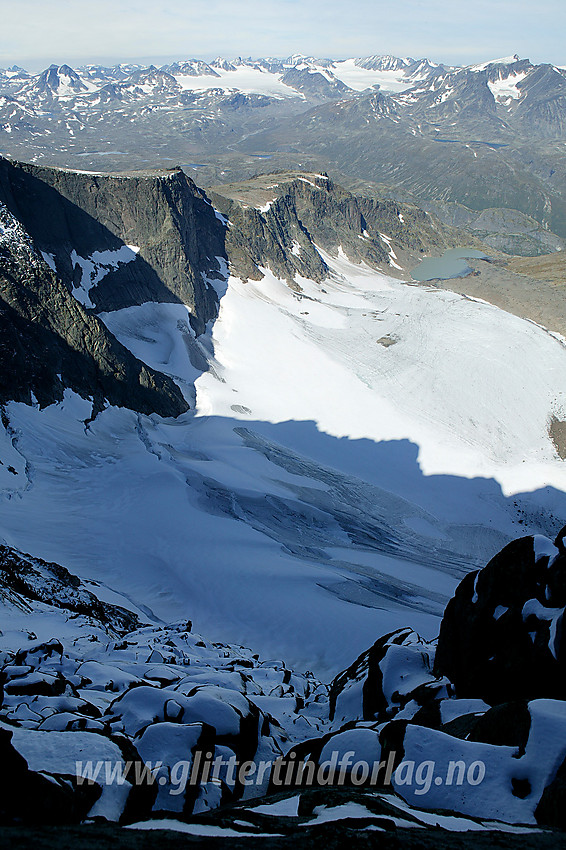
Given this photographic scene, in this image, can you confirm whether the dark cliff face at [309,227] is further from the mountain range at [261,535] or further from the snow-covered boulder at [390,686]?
the snow-covered boulder at [390,686]

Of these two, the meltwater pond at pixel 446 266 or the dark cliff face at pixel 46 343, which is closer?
the dark cliff face at pixel 46 343

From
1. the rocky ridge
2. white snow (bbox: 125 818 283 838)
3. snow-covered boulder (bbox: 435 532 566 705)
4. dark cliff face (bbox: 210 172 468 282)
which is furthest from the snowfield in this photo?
white snow (bbox: 125 818 283 838)

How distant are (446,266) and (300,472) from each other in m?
89.7

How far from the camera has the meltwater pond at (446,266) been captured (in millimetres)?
108006

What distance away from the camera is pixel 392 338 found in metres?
69.5

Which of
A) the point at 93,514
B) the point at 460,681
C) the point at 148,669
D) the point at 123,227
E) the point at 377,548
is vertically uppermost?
the point at 123,227

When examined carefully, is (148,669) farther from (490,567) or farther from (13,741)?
(490,567)

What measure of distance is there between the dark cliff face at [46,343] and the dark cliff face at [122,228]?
12.8 meters

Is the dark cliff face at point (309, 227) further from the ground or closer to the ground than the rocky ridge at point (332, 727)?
further from the ground

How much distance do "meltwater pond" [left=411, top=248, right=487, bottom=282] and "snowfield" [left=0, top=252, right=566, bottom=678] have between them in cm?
3560

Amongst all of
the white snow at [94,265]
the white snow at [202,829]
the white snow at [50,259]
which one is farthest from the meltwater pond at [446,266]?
the white snow at [202,829]

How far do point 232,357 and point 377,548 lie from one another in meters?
32.0

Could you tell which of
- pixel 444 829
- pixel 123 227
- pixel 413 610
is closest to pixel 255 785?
pixel 444 829

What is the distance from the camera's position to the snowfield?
27.4m
